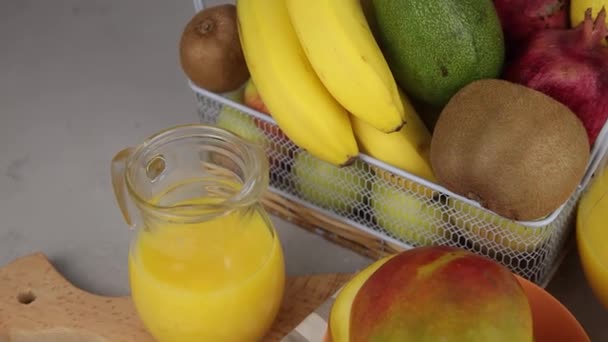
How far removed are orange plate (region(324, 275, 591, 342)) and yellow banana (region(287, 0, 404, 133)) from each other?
0.13m

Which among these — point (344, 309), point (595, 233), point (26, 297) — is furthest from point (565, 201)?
point (26, 297)

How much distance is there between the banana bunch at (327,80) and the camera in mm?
517

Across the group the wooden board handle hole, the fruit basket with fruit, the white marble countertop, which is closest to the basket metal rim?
the fruit basket with fruit

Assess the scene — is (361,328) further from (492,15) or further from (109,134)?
(109,134)

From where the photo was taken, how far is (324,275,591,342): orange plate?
471mm

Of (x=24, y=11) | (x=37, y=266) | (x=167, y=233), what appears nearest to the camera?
(x=167, y=233)

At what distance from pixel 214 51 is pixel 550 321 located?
11.9 inches

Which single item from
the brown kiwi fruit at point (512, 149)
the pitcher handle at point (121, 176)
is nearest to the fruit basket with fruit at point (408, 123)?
the brown kiwi fruit at point (512, 149)

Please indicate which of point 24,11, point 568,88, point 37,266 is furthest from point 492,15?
point 24,11

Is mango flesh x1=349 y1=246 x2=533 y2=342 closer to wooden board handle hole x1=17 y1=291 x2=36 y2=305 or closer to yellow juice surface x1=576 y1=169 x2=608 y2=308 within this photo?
yellow juice surface x1=576 y1=169 x2=608 y2=308

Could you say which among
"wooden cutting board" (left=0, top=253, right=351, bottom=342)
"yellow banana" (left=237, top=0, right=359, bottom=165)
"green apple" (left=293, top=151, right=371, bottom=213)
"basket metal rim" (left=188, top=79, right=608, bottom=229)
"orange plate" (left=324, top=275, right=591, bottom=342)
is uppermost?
"yellow banana" (left=237, top=0, right=359, bottom=165)

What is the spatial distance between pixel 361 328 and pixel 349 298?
0.21ft

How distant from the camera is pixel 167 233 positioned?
0.50 m

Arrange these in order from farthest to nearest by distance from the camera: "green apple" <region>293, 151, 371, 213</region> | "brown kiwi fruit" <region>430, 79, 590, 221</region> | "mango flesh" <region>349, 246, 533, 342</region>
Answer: "green apple" <region>293, 151, 371, 213</region>, "brown kiwi fruit" <region>430, 79, 590, 221</region>, "mango flesh" <region>349, 246, 533, 342</region>
